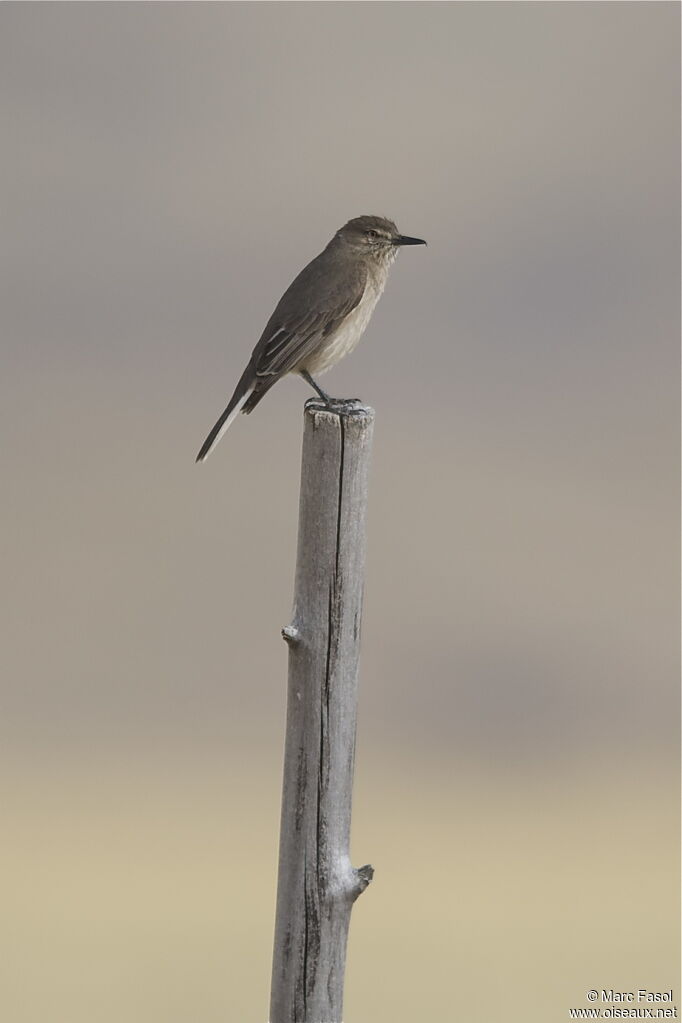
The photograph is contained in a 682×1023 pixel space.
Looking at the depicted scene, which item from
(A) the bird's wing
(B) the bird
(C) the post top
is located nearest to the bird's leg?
(B) the bird

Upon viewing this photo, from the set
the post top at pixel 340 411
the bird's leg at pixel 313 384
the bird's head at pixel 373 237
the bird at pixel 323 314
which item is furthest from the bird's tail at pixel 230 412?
the bird's head at pixel 373 237

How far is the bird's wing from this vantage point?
17.8ft

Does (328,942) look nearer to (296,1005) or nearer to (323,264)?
(296,1005)

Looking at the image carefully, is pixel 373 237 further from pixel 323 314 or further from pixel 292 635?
pixel 292 635

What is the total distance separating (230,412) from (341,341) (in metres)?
0.67

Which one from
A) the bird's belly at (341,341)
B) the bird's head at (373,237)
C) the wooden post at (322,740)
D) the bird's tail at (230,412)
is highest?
the bird's head at (373,237)

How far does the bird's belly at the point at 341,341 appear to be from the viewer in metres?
5.59

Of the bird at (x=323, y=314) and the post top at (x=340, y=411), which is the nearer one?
the post top at (x=340, y=411)

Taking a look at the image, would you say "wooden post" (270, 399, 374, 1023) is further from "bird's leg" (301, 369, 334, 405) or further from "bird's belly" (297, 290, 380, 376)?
"bird's belly" (297, 290, 380, 376)

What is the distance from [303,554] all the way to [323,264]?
2394 mm

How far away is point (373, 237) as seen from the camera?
6.10 m

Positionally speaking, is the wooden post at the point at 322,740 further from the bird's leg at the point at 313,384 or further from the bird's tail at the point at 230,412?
the bird's tail at the point at 230,412

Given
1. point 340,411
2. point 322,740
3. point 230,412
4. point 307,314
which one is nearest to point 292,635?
point 322,740

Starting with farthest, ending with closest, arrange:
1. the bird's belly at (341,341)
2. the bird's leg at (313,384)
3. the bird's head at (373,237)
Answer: the bird's head at (373,237), the bird's belly at (341,341), the bird's leg at (313,384)
